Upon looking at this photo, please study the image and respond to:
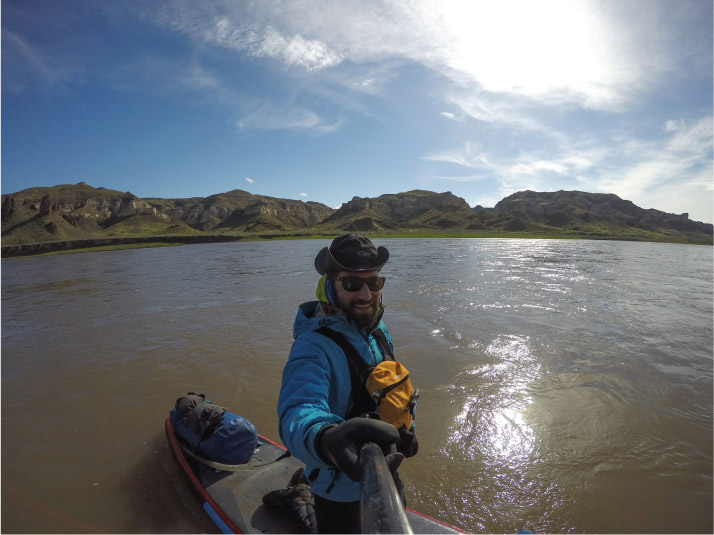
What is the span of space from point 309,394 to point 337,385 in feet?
1.12

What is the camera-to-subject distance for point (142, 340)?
13.4 m

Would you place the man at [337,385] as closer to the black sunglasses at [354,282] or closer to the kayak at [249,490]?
the black sunglasses at [354,282]

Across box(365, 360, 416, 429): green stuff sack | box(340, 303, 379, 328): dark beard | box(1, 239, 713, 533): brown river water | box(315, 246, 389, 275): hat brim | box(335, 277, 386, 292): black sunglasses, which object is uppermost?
box(315, 246, 389, 275): hat brim

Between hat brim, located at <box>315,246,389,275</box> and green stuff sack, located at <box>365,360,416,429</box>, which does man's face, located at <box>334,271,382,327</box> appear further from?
green stuff sack, located at <box>365,360,416,429</box>

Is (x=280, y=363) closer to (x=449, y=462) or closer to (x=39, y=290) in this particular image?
(x=449, y=462)

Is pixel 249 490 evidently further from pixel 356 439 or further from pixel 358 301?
pixel 356 439

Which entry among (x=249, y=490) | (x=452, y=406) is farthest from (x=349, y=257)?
(x=452, y=406)

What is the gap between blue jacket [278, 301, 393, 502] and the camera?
2.18 meters

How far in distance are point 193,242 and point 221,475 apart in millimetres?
116476

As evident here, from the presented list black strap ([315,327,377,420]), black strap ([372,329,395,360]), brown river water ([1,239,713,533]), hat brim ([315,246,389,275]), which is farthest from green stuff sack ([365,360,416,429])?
brown river water ([1,239,713,533])

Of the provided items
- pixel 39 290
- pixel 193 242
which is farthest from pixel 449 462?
pixel 193 242

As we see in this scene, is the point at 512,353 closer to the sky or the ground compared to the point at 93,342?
closer to the sky

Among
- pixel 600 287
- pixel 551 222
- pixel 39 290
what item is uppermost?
pixel 551 222

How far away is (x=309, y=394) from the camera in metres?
2.46
